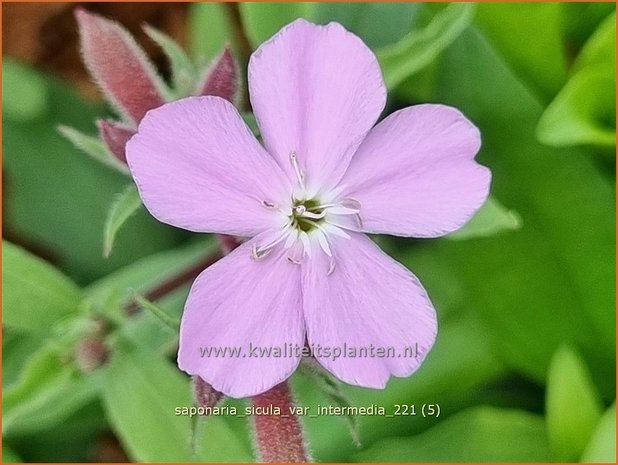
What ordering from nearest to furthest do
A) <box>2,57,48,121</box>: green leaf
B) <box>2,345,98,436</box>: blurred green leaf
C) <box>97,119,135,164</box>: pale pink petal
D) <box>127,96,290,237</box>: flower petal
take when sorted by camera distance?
<box>127,96,290,237</box>: flower petal, <box>97,119,135,164</box>: pale pink petal, <box>2,345,98,436</box>: blurred green leaf, <box>2,57,48,121</box>: green leaf

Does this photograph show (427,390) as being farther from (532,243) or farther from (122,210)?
(122,210)

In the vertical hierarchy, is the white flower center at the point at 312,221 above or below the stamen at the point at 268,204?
below

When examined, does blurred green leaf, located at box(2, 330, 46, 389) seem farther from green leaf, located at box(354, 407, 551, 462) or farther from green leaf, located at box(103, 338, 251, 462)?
green leaf, located at box(354, 407, 551, 462)

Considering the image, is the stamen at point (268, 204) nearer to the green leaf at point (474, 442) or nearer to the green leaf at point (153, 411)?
the green leaf at point (153, 411)

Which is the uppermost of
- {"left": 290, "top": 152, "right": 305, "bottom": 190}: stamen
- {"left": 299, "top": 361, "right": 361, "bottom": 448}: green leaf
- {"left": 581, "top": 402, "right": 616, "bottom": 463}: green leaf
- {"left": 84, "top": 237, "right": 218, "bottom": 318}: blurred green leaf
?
{"left": 290, "top": 152, "right": 305, "bottom": 190}: stamen

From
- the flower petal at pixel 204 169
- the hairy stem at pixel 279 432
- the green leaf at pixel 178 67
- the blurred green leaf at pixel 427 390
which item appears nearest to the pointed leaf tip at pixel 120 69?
the green leaf at pixel 178 67

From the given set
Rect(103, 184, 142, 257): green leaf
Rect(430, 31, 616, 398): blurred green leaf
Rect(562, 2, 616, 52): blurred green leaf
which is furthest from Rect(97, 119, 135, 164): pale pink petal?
Rect(562, 2, 616, 52): blurred green leaf

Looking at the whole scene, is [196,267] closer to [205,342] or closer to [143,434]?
[143,434]
